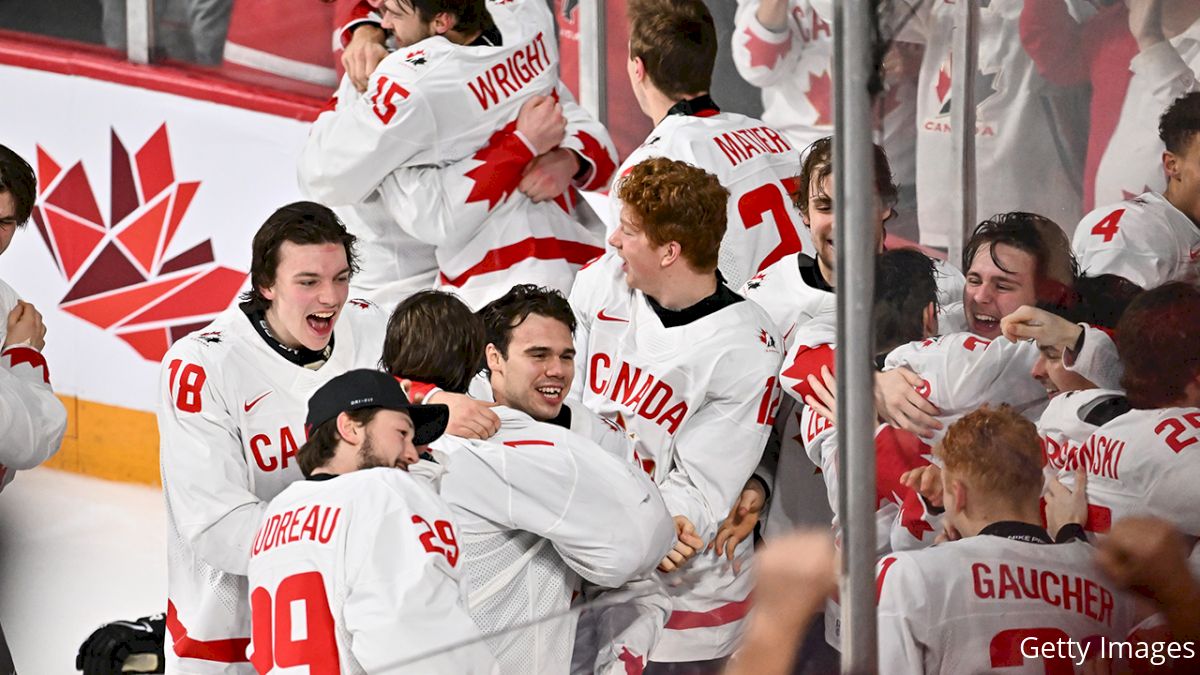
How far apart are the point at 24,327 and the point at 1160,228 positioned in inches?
83.3

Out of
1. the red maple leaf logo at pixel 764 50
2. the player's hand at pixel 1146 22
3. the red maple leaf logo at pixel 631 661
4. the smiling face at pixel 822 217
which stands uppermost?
the red maple leaf logo at pixel 764 50

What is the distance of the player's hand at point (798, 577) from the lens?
1.06 meters

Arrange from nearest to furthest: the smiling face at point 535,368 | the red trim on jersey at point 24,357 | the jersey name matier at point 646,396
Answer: the smiling face at point 535,368 → the jersey name matier at point 646,396 → the red trim on jersey at point 24,357

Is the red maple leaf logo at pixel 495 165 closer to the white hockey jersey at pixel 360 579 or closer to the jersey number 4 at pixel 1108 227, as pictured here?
the white hockey jersey at pixel 360 579

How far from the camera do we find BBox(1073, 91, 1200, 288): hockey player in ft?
3.34

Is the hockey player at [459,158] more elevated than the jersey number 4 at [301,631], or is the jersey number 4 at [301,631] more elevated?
the hockey player at [459,158]

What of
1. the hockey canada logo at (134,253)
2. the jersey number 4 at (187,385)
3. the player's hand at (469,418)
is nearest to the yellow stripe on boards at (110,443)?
the hockey canada logo at (134,253)

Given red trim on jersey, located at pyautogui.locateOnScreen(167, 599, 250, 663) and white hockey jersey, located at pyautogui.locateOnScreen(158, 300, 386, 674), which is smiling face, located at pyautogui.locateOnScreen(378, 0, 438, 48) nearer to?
white hockey jersey, located at pyautogui.locateOnScreen(158, 300, 386, 674)

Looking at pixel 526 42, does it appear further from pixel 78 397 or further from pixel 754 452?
pixel 78 397

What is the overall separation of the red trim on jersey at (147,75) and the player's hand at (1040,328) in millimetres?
3060

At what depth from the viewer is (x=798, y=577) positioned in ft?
3.59

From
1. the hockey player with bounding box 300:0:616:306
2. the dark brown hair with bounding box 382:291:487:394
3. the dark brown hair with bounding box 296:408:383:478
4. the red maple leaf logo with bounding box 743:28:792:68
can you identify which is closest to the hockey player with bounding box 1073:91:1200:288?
the dark brown hair with bounding box 296:408:383:478

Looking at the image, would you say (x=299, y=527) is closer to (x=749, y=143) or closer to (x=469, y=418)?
(x=469, y=418)

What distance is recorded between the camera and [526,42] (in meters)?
2.99
